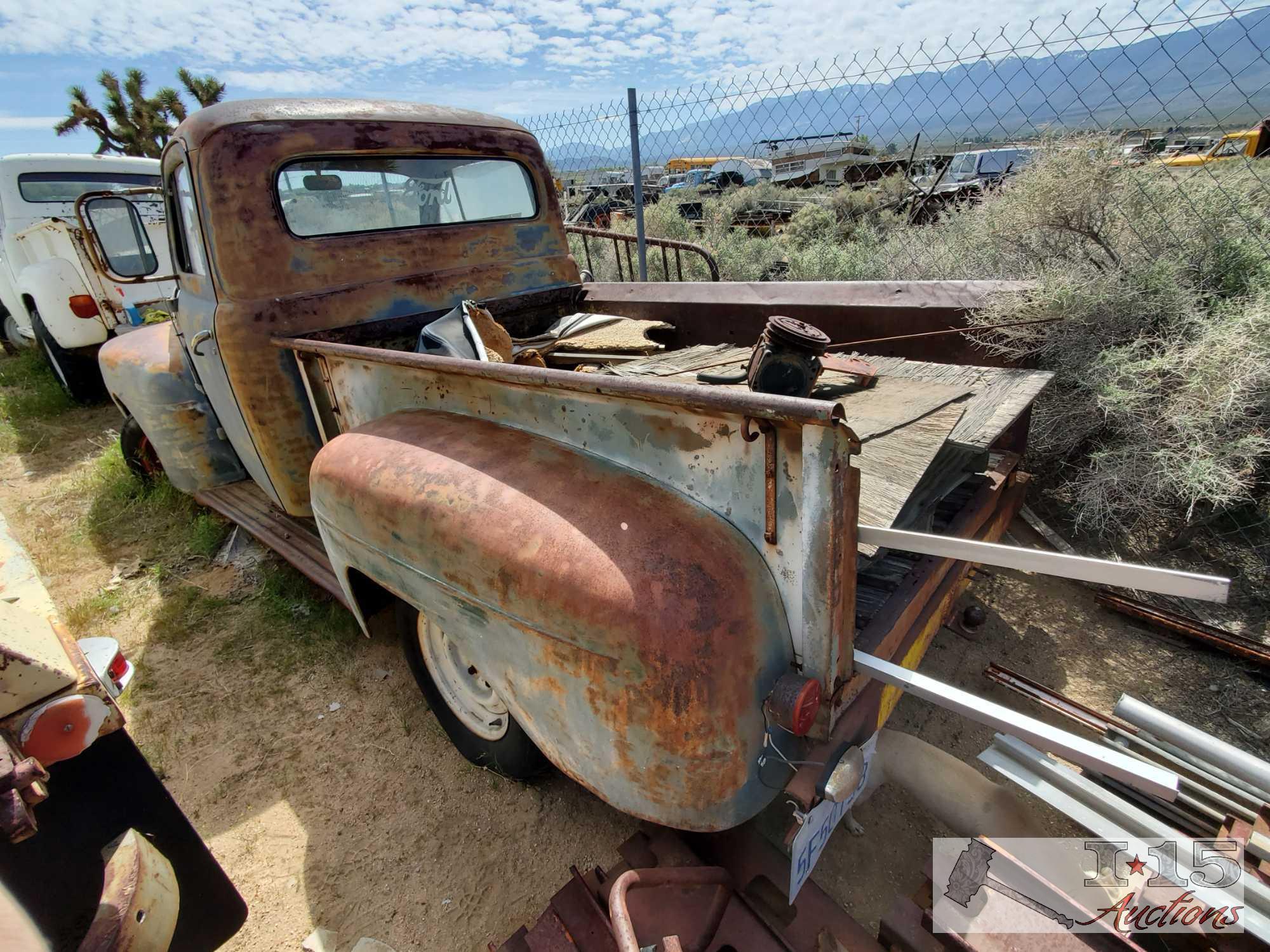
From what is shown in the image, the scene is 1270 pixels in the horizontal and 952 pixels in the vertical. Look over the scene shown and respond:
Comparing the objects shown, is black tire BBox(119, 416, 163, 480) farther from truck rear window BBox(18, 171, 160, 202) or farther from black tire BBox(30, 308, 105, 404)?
truck rear window BBox(18, 171, 160, 202)

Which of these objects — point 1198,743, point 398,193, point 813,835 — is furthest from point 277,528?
point 1198,743

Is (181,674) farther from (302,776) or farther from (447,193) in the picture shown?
(447,193)

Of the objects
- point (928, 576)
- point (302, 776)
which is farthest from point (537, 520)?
point (302, 776)

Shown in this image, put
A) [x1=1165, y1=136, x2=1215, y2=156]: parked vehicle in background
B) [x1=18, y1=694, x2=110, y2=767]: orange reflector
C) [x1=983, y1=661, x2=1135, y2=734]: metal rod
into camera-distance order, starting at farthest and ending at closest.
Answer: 1. [x1=1165, y1=136, x2=1215, y2=156]: parked vehicle in background
2. [x1=983, y1=661, x2=1135, y2=734]: metal rod
3. [x1=18, y1=694, x2=110, y2=767]: orange reflector

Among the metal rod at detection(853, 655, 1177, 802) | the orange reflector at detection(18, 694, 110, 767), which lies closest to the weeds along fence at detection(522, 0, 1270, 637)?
the metal rod at detection(853, 655, 1177, 802)

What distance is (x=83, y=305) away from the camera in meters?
5.97

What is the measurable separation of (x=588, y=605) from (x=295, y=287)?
2.13 m

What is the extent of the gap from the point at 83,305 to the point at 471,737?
21.5 ft

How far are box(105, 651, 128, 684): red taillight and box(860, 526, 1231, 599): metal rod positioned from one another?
1695 millimetres

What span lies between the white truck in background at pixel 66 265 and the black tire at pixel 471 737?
200 inches

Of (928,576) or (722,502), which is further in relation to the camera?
(928,576)

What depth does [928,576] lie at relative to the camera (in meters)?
1.66

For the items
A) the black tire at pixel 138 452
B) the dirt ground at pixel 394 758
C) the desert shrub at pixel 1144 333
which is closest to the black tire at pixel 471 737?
the dirt ground at pixel 394 758

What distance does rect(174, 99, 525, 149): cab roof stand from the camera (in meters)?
2.40
